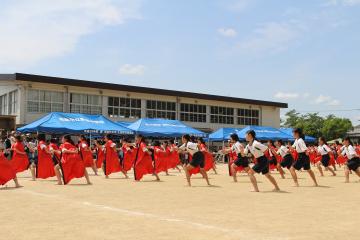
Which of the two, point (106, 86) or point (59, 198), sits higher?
point (106, 86)

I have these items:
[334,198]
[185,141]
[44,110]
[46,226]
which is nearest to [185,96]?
[44,110]

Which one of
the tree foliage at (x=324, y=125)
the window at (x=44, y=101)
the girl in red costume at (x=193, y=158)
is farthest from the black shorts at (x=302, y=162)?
the tree foliage at (x=324, y=125)

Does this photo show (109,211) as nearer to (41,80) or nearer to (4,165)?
(4,165)

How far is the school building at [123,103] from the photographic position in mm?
37094

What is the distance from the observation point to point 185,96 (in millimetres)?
47188

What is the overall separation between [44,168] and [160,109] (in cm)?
2975

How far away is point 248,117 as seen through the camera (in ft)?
176

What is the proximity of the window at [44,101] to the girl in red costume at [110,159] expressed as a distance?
2016cm

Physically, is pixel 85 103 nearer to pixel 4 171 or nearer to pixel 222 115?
pixel 222 115

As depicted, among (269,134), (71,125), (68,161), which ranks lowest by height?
(68,161)

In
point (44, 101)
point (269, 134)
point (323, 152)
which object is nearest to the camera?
point (323, 152)

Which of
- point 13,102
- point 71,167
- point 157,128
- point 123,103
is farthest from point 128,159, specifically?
point 123,103

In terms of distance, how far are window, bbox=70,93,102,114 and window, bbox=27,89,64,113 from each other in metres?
1.02

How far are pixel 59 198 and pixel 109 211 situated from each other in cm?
259
